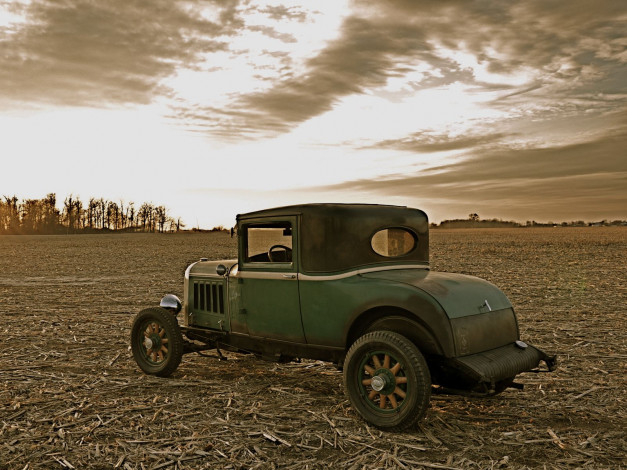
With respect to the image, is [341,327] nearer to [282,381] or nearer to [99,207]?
[282,381]

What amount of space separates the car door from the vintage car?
0.04ft

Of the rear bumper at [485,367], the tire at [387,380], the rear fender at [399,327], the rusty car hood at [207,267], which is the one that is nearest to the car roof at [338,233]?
the rear fender at [399,327]

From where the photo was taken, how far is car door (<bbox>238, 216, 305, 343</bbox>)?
5.92 m

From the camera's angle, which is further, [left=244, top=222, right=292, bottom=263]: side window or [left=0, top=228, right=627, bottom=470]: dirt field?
[left=244, top=222, right=292, bottom=263]: side window

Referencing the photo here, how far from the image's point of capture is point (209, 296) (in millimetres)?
7211

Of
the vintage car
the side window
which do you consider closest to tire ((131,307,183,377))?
the vintage car

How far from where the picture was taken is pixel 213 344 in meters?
7.17

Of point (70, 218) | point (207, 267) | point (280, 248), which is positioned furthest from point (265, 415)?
point (70, 218)

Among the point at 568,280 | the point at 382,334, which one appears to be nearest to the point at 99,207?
the point at 568,280

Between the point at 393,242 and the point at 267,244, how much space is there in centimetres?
158

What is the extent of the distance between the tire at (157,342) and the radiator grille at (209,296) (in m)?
0.42

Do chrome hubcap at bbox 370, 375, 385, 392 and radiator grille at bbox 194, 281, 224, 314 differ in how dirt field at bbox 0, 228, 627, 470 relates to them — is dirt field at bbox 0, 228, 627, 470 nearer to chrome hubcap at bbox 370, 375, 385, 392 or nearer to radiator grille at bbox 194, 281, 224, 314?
chrome hubcap at bbox 370, 375, 385, 392

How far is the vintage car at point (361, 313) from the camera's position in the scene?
4.98 metres

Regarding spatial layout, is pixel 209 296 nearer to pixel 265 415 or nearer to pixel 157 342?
pixel 157 342
